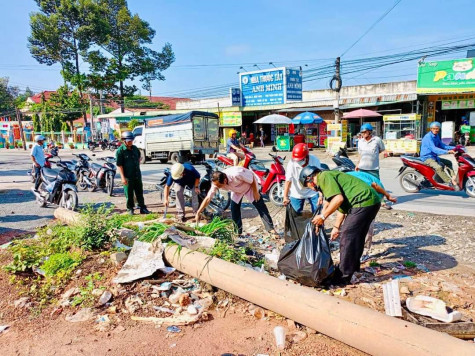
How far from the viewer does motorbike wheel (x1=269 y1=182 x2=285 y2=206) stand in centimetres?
705

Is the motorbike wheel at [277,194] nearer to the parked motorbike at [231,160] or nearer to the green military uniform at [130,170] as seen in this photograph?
the parked motorbike at [231,160]

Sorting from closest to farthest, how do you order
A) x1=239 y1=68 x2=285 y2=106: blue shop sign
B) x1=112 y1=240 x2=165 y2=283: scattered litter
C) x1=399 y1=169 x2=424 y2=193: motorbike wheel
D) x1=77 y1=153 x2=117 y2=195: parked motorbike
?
x1=112 y1=240 x2=165 y2=283: scattered litter < x1=399 y1=169 x2=424 y2=193: motorbike wheel < x1=77 y1=153 x2=117 y2=195: parked motorbike < x1=239 y1=68 x2=285 y2=106: blue shop sign

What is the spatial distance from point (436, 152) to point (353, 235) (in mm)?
4884

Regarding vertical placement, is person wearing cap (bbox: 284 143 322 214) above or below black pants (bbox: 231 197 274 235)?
above

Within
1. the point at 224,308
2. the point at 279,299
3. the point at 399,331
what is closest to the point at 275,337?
the point at 279,299

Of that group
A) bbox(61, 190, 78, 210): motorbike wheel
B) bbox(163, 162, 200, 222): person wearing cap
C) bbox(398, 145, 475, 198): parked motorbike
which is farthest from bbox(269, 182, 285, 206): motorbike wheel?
bbox(61, 190, 78, 210): motorbike wheel

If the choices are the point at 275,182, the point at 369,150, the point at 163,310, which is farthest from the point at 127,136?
the point at 369,150

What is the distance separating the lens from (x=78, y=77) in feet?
127

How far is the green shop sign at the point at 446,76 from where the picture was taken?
17.2m

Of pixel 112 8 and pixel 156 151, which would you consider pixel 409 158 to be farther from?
pixel 112 8

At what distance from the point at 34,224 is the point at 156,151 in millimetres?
12478

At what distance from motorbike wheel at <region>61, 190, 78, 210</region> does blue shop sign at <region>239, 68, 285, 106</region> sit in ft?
62.2

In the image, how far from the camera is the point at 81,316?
3.30m

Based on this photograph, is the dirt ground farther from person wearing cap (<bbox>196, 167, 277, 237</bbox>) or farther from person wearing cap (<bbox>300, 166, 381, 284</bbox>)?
person wearing cap (<bbox>196, 167, 277, 237</bbox>)
